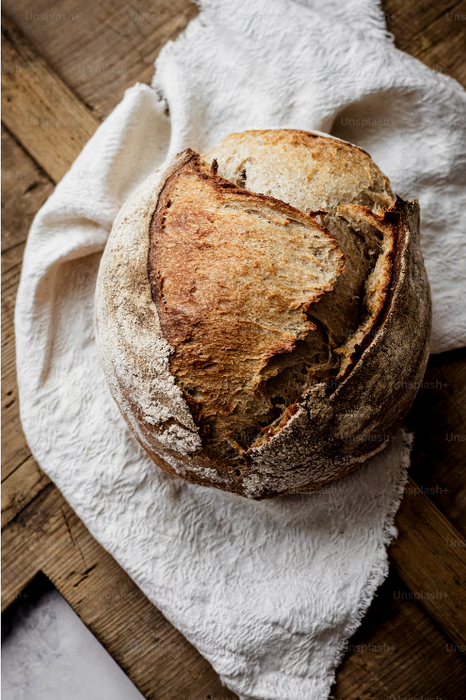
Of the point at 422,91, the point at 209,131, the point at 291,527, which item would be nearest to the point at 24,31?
the point at 209,131

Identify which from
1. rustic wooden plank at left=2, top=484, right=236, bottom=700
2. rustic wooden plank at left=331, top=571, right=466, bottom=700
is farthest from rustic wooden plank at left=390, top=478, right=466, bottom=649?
rustic wooden plank at left=2, top=484, right=236, bottom=700

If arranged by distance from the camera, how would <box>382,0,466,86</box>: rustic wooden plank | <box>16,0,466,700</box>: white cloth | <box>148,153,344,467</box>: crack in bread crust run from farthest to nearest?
<box>382,0,466,86</box>: rustic wooden plank, <box>16,0,466,700</box>: white cloth, <box>148,153,344,467</box>: crack in bread crust

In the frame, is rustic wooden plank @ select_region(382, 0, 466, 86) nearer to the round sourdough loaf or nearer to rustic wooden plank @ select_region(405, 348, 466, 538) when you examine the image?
the round sourdough loaf

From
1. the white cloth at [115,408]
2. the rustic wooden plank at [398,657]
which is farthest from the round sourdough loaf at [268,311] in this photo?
the rustic wooden plank at [398,657]

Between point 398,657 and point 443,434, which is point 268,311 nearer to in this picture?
point 443,434

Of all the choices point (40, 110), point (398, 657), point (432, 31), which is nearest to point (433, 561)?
point (398, 657)

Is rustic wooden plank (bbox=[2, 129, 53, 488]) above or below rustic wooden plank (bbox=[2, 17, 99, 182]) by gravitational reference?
below

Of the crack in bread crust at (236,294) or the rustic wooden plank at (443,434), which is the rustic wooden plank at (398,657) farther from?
the crack in bread crust at (236,294)
